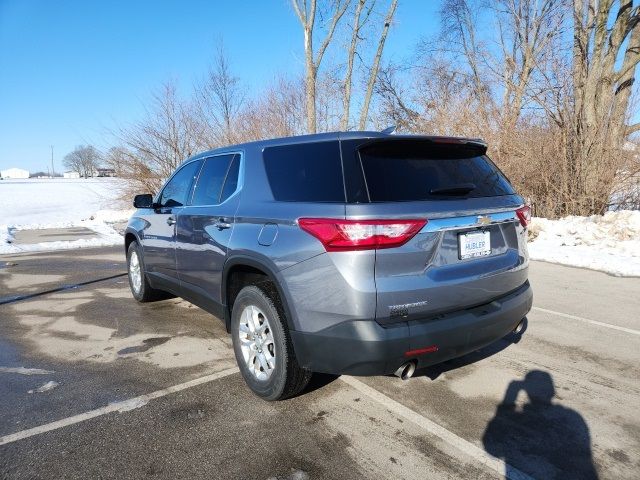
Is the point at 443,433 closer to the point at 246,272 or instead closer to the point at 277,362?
the point at 277,362

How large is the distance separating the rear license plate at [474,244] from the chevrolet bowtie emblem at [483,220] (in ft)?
0.22

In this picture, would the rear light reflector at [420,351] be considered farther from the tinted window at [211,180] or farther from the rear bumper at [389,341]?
the tinted window at [211,180]

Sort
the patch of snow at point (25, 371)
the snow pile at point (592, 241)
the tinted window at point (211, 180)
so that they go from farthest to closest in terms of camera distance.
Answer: the snow pile at point (592, 241), the tinted window at point (211, 180), the patch of snow at point (25, 371)

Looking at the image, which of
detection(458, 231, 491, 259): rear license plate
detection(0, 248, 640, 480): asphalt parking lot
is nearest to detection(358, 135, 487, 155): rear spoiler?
detection(458, 231, 491, 259): rear license plate

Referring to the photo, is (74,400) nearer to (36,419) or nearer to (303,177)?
(36,419)

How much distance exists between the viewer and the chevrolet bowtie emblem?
2.82 m

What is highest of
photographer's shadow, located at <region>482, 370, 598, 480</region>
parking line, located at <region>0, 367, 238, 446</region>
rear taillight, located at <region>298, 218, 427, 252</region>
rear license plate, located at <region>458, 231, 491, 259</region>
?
rear taillight, located at <region>298, 218, 427, 252</region>

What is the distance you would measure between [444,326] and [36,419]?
9.00ft

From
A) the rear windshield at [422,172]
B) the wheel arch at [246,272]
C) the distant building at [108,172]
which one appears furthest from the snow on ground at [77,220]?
the rear windshield at [422,172]

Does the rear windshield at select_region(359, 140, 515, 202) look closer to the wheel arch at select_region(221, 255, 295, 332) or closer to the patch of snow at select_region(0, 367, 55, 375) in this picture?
the wheel arch at select_region(221, 255, 295, 332)

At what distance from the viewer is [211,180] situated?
4047 millimetres

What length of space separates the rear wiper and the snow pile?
587cm

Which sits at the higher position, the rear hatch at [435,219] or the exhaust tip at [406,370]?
the rear hatch at [435,219]

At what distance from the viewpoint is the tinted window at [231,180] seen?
362 centimetres
